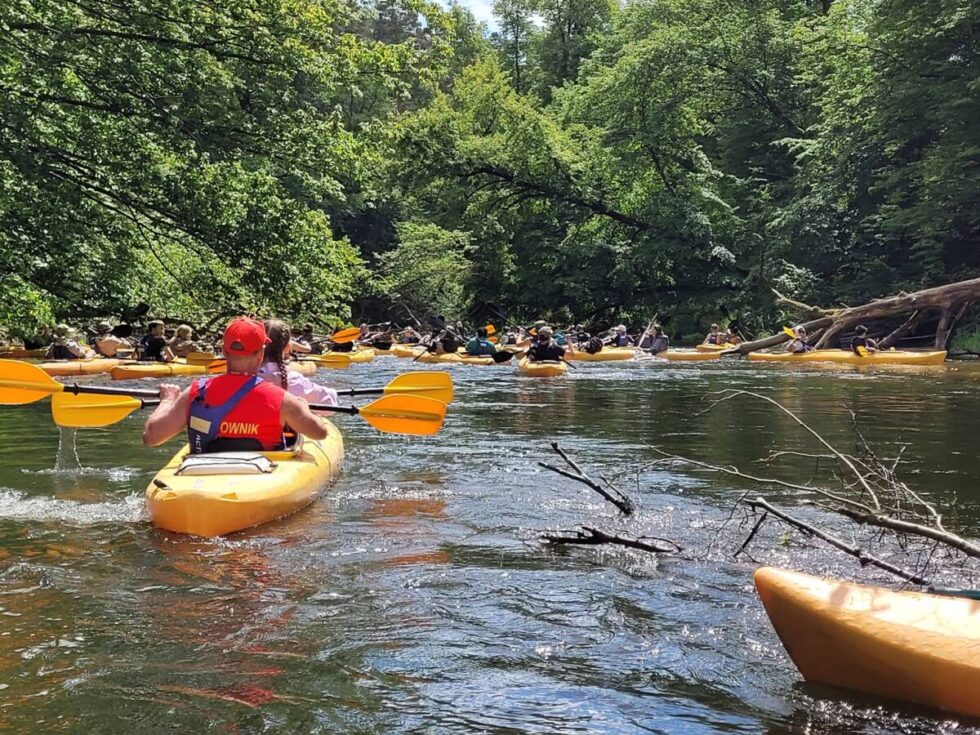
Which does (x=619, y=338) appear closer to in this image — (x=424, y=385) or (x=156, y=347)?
(x=156, y=347)

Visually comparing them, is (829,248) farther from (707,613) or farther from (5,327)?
(707,613)

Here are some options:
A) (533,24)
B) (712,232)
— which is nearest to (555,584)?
(712,232)

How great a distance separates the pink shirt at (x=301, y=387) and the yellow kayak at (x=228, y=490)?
0.57 metres

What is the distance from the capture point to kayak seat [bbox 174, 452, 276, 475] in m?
5.20

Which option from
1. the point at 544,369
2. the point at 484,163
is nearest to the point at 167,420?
the point at 544,369

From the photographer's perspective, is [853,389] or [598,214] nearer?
[853,389]

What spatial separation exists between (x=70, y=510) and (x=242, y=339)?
1575 mm

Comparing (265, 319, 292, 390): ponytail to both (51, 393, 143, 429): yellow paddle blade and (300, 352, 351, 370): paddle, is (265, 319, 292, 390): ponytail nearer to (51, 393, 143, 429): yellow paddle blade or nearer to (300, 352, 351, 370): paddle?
(51, 393, 143, 429): yellow paddle blade

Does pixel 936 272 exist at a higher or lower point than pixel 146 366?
higher

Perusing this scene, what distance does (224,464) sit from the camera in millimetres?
5246

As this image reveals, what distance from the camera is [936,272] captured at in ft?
72.1

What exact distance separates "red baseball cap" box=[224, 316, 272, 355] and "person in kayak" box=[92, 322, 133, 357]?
10881 mm

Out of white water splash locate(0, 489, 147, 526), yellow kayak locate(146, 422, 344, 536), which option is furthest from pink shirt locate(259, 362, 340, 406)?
white water splash locate(0, 489, 147, 526)

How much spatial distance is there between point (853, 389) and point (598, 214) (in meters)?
17.5
